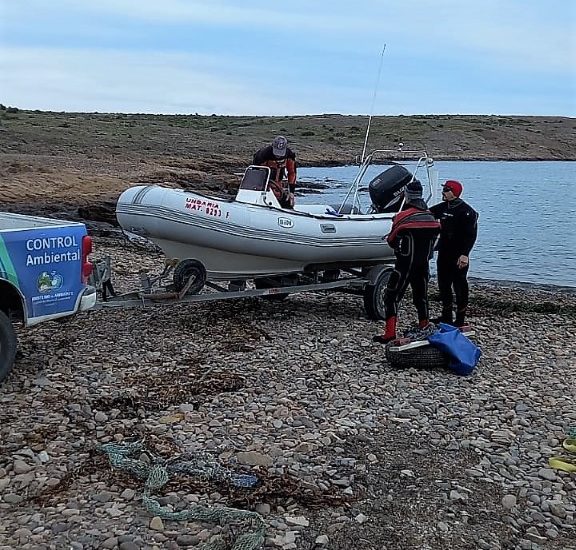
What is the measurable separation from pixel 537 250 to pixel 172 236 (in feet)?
52.5

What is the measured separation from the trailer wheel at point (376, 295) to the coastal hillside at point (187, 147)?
4846 mm

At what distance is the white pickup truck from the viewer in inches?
273

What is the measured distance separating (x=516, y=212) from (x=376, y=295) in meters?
24.4

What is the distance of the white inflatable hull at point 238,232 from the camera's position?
9.48 meters

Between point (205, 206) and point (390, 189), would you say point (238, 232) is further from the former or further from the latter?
point (390, 189)

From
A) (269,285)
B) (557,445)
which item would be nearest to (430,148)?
(269,285)

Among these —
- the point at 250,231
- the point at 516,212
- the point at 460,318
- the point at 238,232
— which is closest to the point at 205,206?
the point at 238,232

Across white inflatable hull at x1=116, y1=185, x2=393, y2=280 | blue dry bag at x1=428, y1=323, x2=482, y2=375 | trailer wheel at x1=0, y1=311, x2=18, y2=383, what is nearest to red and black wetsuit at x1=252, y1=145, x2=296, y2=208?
white inflatable hull at x1=116, y1=185, x2=393, y2=280

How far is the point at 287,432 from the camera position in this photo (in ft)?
21.5

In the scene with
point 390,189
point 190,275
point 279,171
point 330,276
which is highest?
point 279,171

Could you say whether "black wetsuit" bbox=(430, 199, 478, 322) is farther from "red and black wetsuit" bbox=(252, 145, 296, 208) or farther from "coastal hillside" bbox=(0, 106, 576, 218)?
"coastal hillside" bbox=(0, 106, 576, 218)

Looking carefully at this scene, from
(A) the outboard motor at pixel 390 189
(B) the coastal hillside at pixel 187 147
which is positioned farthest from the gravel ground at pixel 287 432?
(B) the coastal hillside at pixel 187 147

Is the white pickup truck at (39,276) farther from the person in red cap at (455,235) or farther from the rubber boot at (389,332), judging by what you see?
the person in red cap at (455,235)

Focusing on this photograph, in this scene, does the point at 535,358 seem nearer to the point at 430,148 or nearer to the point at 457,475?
the point at 457,475
